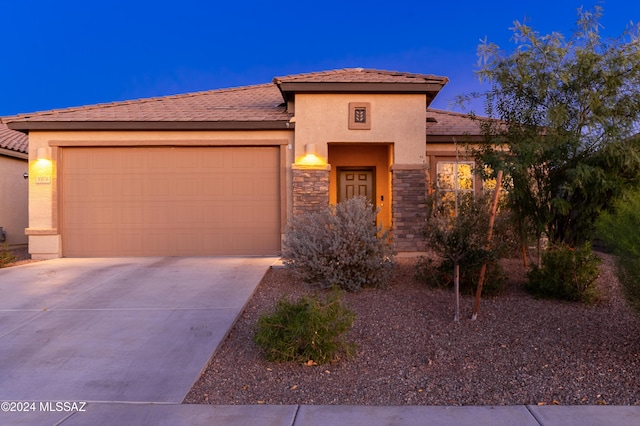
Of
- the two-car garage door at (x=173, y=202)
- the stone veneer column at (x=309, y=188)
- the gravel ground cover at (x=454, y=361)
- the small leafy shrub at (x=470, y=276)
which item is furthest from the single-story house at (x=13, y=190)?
the small leafy shrub at (x=470, y=276)

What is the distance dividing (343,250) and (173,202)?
5.54 metres

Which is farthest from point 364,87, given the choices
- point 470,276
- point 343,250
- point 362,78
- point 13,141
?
point 13,141

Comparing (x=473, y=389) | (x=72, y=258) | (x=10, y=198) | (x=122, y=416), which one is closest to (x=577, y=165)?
(x=473, y=389)

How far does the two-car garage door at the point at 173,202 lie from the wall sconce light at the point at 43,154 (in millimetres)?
373

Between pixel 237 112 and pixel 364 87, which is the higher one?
pixel 364 87

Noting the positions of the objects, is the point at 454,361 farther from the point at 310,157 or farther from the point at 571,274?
the point at 310,157

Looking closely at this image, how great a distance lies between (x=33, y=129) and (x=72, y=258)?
3.10 metres

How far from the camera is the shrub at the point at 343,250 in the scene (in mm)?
8375

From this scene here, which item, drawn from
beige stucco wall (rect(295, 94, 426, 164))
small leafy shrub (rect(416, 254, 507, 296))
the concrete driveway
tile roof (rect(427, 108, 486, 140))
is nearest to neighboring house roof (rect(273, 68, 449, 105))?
beige stucco wall (rect(295, 94, 426, 164))

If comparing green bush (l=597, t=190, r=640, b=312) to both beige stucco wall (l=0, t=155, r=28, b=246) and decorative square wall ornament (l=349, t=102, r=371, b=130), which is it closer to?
decorative square wall ornament (l=349, t=102, r=371, b=130)

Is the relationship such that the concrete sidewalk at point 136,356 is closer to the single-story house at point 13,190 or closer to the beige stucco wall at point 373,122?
the beige stucco wall at point 373,122

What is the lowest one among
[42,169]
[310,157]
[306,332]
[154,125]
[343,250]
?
[306,332]

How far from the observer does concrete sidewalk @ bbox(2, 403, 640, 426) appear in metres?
4.32

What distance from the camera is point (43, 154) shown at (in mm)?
12156
